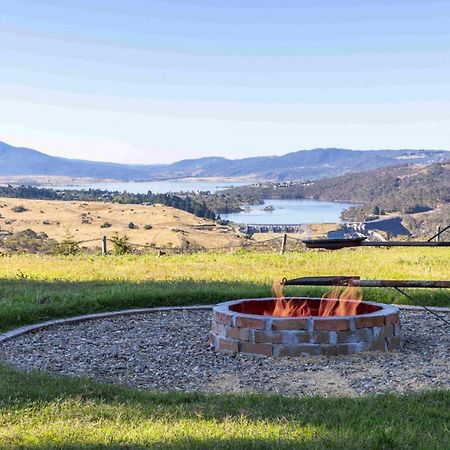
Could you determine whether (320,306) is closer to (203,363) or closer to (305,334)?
(305,334)

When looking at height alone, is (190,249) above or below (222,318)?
below

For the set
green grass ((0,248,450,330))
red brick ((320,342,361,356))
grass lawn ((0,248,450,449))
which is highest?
grass lawn ((0,248,450,449))

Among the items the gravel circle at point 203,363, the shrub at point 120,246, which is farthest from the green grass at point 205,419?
the shrub at point 120,246

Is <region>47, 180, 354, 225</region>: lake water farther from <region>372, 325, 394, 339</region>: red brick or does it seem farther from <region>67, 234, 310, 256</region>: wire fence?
<region>372, 325, 394, 339</region>: red brick

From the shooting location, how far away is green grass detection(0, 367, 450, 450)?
4086 millimetres

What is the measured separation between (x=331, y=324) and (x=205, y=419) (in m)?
2.61

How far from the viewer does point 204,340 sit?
307 inches

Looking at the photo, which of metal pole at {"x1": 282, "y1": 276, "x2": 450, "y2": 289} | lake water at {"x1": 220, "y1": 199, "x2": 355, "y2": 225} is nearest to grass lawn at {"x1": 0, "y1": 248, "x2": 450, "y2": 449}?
metal pole at {"x1": 282, "y1": 276, "x2": 450, "y2": 289}

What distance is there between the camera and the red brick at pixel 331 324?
6.92m

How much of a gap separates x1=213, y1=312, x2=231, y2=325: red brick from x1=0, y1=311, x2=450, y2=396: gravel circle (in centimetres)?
33

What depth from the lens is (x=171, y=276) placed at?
13.6 metres

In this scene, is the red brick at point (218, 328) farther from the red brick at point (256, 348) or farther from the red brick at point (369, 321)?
the red brick at point (369, 321)

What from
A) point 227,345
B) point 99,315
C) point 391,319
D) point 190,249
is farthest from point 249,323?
point 190,249

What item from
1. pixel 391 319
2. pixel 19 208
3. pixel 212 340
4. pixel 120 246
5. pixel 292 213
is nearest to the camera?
pixel 391 319
